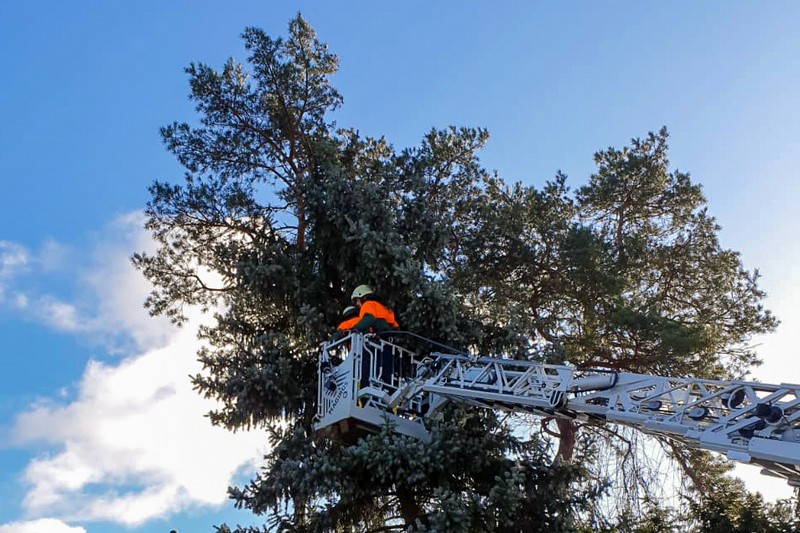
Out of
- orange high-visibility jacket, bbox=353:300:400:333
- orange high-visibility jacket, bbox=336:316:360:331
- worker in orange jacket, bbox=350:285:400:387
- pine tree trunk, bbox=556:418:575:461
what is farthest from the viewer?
pine tree trunk, bbox=556:418:575:461

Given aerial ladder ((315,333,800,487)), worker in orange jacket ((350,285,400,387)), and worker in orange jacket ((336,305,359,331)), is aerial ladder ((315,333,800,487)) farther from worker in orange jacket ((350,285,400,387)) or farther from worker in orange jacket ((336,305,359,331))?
worker in orange jacket ((336,305,359,331))

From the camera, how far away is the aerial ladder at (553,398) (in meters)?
9.09

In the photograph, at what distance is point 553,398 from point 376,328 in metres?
3.62

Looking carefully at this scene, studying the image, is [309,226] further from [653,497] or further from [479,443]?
[653,497]

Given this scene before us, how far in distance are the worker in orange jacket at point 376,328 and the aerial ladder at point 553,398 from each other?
2cm

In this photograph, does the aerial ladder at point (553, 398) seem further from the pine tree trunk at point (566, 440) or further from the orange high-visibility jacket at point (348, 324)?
the pine tree trunk at point (566, 440)

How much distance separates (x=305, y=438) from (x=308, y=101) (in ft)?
25.4

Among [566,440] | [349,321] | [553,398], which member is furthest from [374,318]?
[566,440]

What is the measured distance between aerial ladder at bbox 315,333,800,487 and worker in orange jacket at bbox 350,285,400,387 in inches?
0.8

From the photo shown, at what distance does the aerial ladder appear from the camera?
9.09 metres

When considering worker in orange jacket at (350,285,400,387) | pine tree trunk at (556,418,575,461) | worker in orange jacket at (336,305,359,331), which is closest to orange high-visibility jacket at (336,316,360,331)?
worker in orange jacket at (336,305,359,331)

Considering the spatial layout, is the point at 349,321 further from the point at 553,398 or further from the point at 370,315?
the point at 553,398

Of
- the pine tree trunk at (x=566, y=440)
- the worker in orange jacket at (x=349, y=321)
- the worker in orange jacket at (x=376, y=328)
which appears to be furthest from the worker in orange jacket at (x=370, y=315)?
the pine tree trunk at (x=566, y=440)

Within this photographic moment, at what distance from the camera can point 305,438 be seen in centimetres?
1479
